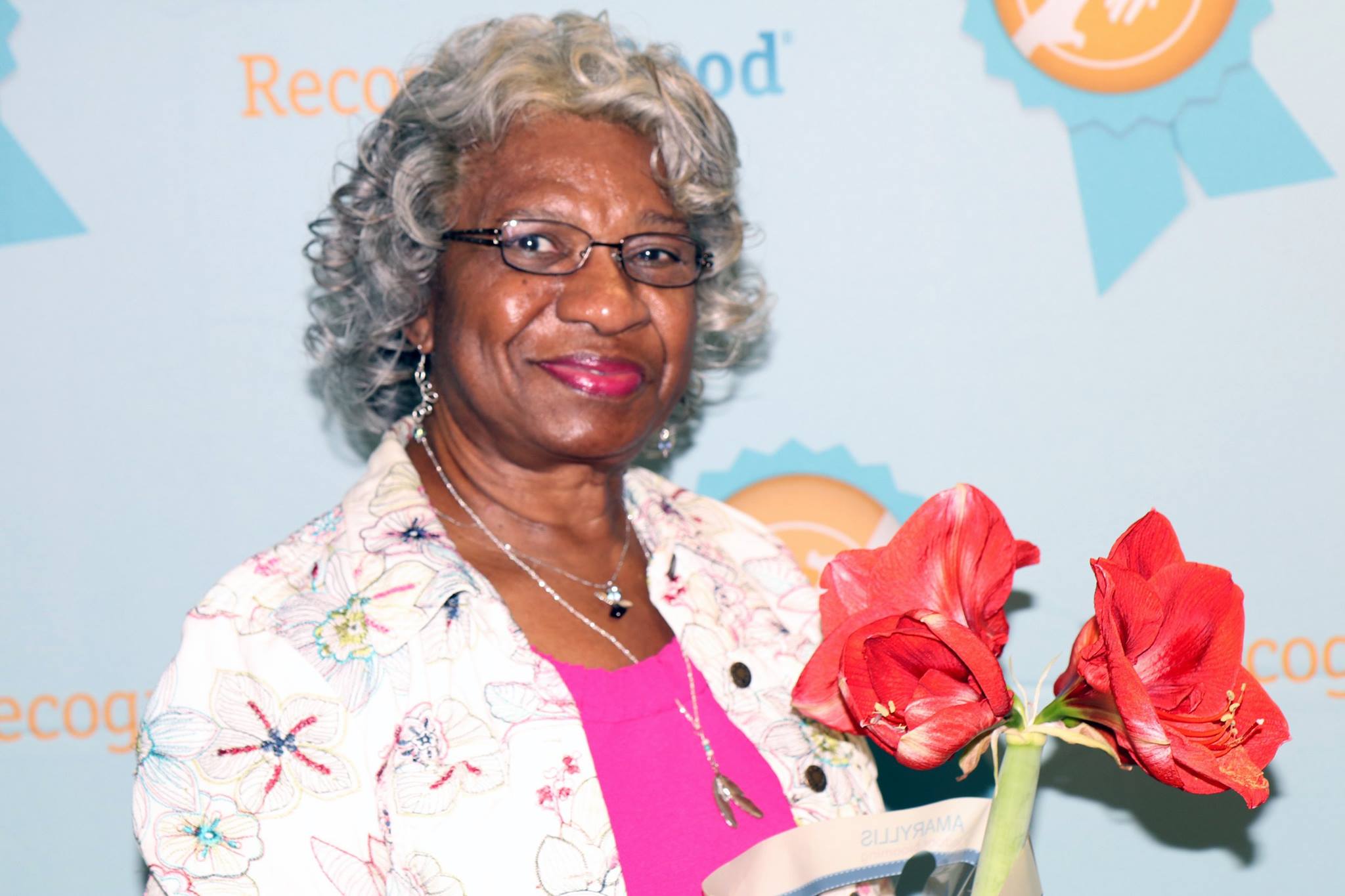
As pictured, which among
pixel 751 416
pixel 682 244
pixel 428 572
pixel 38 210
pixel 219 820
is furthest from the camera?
pixel 751 416

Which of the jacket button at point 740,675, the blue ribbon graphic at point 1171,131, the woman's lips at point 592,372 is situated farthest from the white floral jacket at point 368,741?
the blue ribbon graphic at point 1171,131

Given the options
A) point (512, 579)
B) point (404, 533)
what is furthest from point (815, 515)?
point (404, 533)

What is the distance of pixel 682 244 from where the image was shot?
1510 mm

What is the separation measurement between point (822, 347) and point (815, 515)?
0.77 ft

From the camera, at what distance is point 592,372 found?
1.42m

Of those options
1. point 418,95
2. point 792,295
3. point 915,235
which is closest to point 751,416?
point 792,295

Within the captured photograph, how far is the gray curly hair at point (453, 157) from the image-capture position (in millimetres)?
1473

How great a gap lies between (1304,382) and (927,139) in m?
0.61

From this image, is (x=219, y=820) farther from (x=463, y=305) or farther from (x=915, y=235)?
(x=915, y=235)

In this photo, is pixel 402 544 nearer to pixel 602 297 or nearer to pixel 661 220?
pixel 602 297

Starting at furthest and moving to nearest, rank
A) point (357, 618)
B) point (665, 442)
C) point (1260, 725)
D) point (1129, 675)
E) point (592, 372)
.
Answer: point (665, 442)
point (592, 372)
point (357, 618)
point (1260, 725)
point (1129, 675)

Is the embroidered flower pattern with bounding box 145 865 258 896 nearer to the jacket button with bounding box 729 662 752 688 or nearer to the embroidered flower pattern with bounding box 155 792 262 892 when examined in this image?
the embroidered flower pattern with bounding box 155 792 262 892

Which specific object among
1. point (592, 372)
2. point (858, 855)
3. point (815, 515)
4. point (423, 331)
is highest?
point (423, 331)

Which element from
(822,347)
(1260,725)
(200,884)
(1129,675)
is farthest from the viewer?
(822,347)
